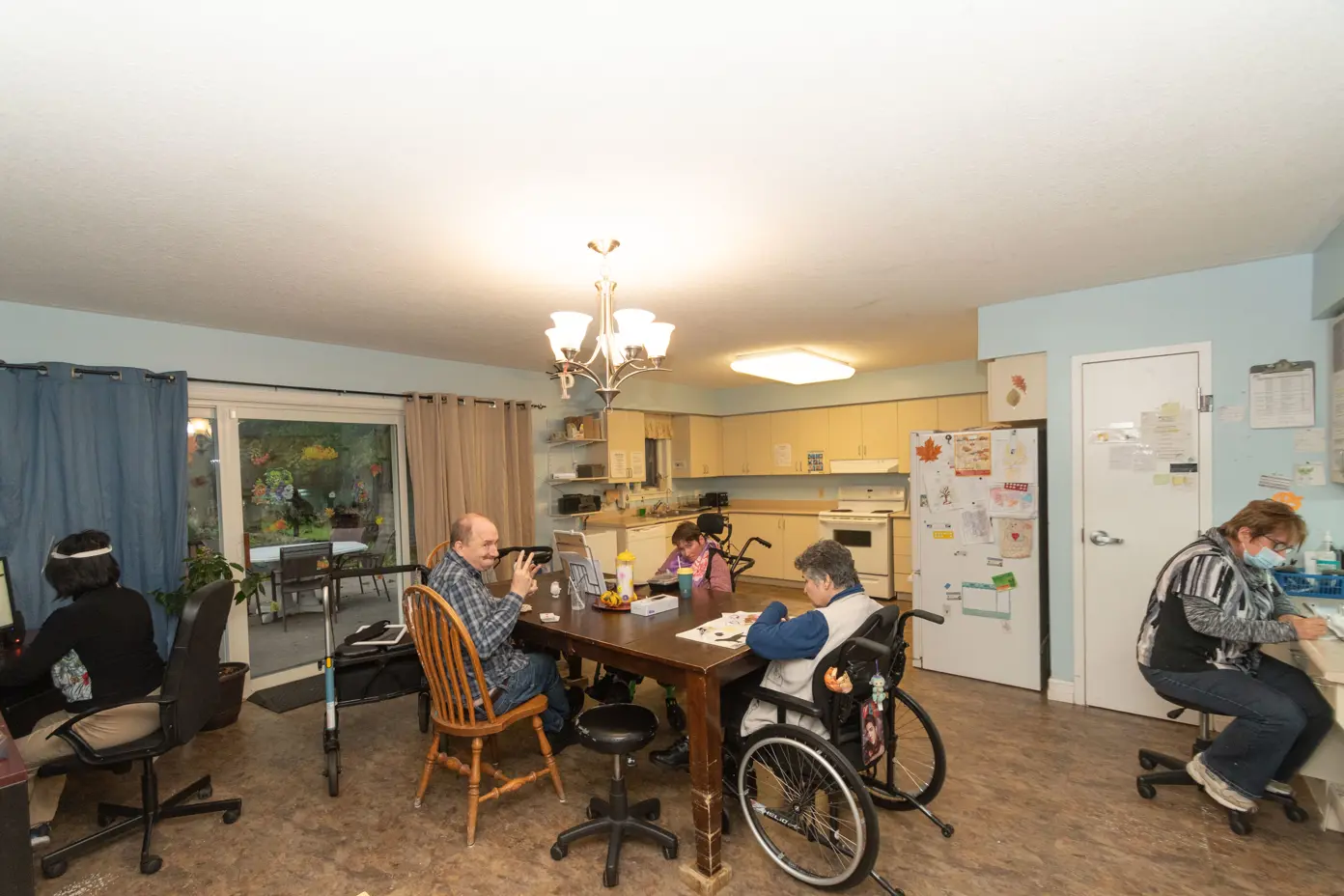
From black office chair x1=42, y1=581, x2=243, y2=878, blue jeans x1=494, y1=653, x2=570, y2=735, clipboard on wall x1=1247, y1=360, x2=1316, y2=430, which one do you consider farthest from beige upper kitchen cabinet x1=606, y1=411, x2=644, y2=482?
clipboard on wall x1=1247, y1=360, x2=1316, y2=430

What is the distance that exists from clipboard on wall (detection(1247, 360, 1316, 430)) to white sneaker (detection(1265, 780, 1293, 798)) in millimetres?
1630

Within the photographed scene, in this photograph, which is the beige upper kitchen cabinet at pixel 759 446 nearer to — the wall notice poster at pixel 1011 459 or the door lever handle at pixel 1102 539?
the wall notice poster at pixel 1011 459

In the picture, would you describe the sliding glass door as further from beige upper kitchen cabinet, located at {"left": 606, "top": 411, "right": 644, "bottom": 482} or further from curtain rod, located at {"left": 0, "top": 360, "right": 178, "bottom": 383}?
beige upper kitchen cabinet, located at {"left": 606, "top": 411, "right": 644, "bottom": 482}

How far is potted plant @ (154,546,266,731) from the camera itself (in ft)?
A: 11.5

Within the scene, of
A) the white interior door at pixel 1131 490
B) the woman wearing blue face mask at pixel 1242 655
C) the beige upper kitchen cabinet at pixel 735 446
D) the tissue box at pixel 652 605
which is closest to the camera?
the woman wearing blue face mask at pixel 1242 655

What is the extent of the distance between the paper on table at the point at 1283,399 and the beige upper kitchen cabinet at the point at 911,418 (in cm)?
297

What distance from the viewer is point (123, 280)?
2.89 metres

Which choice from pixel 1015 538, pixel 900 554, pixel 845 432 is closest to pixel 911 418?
pixel 845 432

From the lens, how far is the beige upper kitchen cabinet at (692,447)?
7207 mm

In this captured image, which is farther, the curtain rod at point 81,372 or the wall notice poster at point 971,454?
the wall notice poster at point 971,454

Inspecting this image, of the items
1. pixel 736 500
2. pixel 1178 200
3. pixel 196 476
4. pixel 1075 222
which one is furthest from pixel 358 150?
pixel 736 500

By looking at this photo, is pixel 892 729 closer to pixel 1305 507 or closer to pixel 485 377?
pixel 1305 507

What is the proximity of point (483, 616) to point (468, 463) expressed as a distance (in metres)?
2.69

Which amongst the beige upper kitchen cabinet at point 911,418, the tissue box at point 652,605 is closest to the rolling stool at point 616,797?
the tissue box at point 652,605
